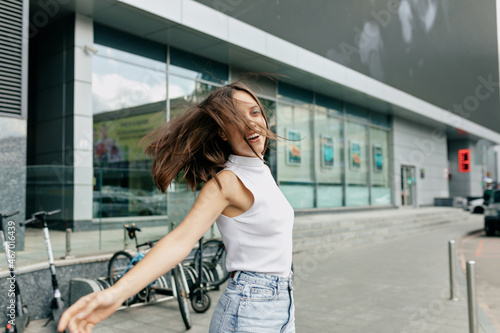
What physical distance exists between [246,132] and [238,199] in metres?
0.25

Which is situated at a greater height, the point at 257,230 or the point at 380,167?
the point at 380,167

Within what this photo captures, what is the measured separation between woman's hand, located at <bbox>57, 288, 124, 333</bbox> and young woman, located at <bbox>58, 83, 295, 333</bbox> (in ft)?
1.08

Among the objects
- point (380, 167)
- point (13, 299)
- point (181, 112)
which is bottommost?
point (13, 299)

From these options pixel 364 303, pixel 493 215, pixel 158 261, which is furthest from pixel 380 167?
pixel 158 261

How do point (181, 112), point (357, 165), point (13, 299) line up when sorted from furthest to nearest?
point (357, 165), point (13, 299), point (181, 112)

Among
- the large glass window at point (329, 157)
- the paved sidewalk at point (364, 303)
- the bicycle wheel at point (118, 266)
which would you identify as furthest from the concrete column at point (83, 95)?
the large glass window at point (329, 157)

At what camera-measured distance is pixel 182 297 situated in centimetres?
498

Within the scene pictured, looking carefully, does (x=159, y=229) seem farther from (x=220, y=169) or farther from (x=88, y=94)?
(x=220, y=169)

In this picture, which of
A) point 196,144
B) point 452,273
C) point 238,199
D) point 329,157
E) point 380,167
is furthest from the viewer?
point 380,167

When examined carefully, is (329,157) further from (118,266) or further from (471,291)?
(471,291)

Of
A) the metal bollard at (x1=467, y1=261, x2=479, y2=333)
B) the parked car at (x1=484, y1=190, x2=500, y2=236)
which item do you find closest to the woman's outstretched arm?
the metal bollard at (x1=467, y1=261, x2=479, y2=333)

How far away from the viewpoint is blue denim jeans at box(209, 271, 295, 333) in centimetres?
151

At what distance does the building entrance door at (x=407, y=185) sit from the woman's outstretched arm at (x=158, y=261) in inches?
1012

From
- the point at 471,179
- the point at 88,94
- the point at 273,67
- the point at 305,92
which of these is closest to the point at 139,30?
the point at 88,94
